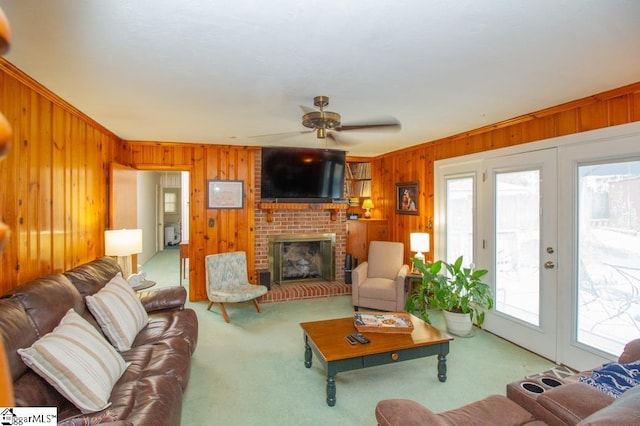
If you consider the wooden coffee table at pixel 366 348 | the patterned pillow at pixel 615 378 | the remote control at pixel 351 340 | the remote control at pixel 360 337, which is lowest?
the wooden coffee table at pixel 366 348

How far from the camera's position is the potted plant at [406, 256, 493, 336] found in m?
3.40

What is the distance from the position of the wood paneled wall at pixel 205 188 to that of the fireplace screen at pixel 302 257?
0.39 meters

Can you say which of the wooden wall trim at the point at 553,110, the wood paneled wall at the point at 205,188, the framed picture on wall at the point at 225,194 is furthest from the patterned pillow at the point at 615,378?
the framed picture on wall at the point at 225,194

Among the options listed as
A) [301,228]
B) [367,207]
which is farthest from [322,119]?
[367,207]

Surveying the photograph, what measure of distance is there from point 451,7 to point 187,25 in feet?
4.13

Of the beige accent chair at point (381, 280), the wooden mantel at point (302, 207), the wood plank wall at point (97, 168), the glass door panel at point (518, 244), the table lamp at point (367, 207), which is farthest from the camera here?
the table lamp at point (367, 207)

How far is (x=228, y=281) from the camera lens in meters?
4.41

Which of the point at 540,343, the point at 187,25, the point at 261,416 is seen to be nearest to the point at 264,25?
the point at 187,25

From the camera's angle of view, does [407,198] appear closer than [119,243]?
No

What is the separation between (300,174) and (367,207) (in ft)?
5.13

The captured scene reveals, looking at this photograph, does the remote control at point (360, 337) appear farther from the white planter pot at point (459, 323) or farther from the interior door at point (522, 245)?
the interior door at point (522, 245)

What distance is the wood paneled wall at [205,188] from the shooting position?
459 cm

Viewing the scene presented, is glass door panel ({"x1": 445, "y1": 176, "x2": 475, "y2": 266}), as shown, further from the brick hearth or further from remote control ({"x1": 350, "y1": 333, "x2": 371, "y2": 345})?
remote control ({"x1": 350, "y1": 333, "x2": 371, "y2": 345})

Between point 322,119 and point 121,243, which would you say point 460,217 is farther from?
point 121,243
